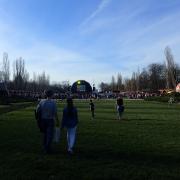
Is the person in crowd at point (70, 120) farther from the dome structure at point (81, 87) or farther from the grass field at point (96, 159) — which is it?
the dome structure at point (81, 87)

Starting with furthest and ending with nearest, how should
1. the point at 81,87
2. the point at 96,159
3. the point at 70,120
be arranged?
the point at 81,87
the point at 70,120
the point at 96,159

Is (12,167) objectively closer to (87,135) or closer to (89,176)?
(89,176)

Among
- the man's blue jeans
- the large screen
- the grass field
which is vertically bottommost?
the grass field

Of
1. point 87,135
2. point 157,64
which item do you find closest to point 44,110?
point 87,135

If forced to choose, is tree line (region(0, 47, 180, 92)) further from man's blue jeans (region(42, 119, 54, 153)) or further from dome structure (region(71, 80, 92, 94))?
man's blue jeans (region(42, 119, 54, 153))

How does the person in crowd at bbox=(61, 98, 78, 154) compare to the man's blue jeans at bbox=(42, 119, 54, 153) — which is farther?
the person in crowd at bbox=(61, 98, 78, 154)

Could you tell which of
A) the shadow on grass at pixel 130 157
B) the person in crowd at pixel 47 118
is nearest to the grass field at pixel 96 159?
the shadow on grass at pixel 130 157

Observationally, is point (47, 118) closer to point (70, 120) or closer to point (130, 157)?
point (70, 120)

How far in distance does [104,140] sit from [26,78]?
141 meters

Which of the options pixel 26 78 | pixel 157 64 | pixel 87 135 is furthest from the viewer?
pixel 157 64

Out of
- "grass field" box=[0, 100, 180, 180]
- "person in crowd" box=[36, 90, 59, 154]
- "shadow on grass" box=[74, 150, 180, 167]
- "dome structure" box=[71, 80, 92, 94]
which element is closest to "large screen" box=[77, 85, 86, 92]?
"dome structure" box=[71, 80, 92, 94]


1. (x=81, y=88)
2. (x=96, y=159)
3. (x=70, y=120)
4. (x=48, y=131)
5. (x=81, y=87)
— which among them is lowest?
(x=96, y=159)

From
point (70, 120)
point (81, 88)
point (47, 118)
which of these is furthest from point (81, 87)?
point (47, 118)

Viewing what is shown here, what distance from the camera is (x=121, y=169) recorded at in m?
11.3
